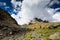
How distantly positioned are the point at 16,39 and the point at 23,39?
370cm

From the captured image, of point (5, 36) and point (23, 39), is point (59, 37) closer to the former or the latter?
point (23, 39)

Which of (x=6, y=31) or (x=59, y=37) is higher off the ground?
(x=59, y=37)

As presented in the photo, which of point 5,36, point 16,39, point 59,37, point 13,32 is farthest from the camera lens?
point 13,32

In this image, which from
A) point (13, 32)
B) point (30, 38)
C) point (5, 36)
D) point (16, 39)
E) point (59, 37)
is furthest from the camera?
point (13, 32)

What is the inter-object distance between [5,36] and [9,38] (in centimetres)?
350

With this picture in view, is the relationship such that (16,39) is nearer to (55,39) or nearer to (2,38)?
(2,38)

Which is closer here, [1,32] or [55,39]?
[55,39]

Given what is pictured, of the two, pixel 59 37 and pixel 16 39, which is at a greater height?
pixel 59 37

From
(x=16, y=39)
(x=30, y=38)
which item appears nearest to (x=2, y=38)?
(x=16, y=39)

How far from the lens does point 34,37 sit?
55.1m

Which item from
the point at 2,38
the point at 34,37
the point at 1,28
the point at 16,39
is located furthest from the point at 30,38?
the point at 1,28

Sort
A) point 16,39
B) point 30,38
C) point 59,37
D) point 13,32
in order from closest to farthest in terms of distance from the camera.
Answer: point 59,37
point 30,38
point 16,39
point 13,32

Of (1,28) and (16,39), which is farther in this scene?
(1,28)

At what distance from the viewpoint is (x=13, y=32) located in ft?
226
